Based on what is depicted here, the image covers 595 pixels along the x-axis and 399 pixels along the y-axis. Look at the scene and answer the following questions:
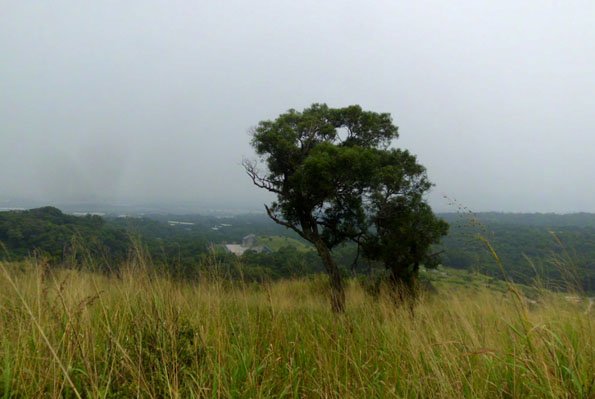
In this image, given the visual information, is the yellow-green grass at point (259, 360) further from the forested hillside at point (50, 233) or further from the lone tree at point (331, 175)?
the lone tree at point (331, 175)

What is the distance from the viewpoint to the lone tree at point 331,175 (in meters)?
8.91

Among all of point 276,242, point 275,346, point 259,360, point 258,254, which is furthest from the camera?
point 276,242

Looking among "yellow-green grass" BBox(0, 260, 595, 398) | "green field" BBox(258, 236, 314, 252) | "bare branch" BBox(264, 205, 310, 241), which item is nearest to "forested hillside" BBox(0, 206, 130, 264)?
"yellow-green grass" BBox(0, 260, 595, 398)

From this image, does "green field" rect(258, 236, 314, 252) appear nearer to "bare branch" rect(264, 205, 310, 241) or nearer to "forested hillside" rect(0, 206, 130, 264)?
"bare branch" rect(264, 205, 310, 241)

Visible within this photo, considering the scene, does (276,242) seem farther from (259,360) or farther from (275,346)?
(259,360)

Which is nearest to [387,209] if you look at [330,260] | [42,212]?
[330,260]

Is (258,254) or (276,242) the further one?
(276,242)

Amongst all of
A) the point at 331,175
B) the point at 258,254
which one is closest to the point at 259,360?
the point at 331,175

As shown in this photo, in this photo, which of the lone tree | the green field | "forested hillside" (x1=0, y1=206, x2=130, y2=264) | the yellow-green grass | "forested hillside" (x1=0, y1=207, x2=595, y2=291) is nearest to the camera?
the yellow-green grass

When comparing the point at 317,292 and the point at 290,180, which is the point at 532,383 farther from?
the point at 317,292

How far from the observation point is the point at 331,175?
28.9 feet

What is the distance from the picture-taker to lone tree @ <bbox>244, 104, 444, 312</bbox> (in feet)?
29.2

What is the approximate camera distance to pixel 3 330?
2.42 m

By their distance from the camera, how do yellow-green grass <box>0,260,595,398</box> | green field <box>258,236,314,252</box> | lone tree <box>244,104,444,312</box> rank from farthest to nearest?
green field <box>258,236,314,252</box>, lone tree <box>244,104,444,312</box>, yellow-green grass <box>0,260,595,398</box>
